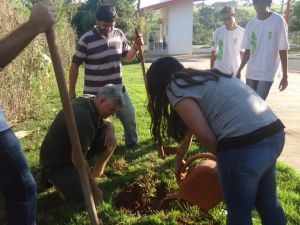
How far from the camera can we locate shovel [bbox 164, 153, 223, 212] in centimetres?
308

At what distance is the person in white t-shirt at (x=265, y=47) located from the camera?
450 centimetres

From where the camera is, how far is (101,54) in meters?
4.81

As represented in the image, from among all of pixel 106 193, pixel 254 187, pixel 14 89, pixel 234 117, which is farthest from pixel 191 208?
pixel 14 89

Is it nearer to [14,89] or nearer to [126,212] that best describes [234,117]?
[126,212]

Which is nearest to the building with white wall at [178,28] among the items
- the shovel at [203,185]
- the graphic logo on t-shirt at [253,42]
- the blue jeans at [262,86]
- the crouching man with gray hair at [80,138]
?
the graphic logo on t-shirt at [253,42]

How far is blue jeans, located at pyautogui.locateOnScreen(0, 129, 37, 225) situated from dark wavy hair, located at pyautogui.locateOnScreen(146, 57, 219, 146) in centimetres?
83

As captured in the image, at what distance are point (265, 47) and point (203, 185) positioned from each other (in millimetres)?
2189

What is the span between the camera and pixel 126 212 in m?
3.47

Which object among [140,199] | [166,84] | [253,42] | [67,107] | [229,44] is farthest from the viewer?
[229,44]

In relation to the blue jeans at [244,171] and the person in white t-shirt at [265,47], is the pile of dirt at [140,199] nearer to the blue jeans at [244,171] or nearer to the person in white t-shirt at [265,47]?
the blue jeans at [244,171]

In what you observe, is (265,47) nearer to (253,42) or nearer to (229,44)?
(253,42)

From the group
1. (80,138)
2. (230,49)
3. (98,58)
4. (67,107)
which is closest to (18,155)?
(67,107)

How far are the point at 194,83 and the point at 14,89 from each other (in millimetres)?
4929

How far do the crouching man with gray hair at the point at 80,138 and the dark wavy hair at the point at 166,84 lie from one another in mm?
986
